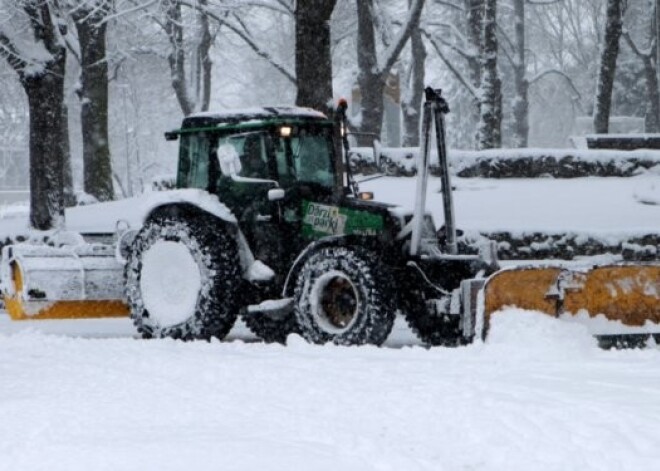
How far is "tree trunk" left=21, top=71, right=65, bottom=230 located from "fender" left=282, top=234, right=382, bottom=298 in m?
8.47

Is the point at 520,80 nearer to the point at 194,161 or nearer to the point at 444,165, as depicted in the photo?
the point at 194,161

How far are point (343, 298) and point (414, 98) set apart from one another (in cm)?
2185

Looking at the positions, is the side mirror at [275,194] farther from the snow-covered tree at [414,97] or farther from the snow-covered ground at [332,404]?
the snow-covered tree at [414,97]

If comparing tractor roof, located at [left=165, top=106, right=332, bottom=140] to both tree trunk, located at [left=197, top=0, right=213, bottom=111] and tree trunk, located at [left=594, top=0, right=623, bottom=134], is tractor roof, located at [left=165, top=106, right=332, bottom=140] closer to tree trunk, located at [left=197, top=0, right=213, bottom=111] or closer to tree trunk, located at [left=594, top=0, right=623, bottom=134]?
tree trunk, located at [left=594, top=0, right=623, bottom=134]

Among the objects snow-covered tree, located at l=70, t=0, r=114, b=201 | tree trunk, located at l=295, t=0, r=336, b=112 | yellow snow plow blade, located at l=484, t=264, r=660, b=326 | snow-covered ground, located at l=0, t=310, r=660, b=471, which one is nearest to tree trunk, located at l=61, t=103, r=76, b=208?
snow-covered tree, located at l=70, t=0, r=114, b=201

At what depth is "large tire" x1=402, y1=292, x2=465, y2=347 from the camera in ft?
31.9

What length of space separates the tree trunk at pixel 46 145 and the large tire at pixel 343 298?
347 inches

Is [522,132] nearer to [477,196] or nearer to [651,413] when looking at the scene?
[477,196]

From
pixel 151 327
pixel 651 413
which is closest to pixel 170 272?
pixel 151 327

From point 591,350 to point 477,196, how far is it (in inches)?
350

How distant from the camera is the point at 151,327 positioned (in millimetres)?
10523

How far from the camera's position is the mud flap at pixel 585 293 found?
9047 millimetres

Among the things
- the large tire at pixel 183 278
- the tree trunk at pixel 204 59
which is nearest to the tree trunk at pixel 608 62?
the tree trunk at pixel 204 59

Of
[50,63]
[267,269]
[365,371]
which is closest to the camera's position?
[365,371]
